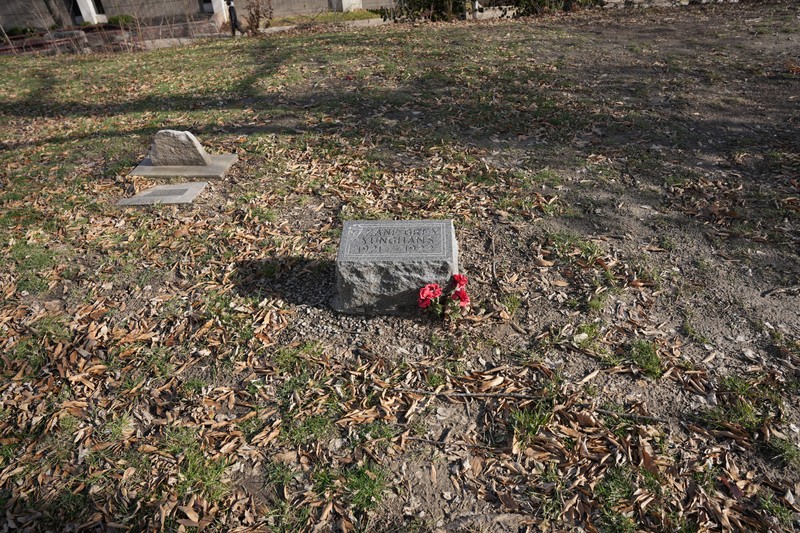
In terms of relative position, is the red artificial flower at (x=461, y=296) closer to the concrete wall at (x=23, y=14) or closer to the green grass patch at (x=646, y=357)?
the green grass patch at (x=646, y=357)

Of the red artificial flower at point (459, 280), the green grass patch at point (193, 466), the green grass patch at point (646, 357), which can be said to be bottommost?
the green grass patch at point (193, 466)

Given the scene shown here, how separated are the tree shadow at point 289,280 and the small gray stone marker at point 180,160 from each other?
2.16 metres

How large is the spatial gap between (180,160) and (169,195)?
0.76m

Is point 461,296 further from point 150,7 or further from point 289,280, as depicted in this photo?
point 150,7

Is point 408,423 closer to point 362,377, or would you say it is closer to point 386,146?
point 362,377

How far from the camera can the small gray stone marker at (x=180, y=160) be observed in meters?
6.00

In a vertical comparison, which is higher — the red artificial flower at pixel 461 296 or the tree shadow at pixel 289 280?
the red artificial flower at pixel 461 296

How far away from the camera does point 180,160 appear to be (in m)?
6.17

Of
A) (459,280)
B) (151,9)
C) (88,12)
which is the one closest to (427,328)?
(459,280)

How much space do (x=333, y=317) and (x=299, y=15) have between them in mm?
16113

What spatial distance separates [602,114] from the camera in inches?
277

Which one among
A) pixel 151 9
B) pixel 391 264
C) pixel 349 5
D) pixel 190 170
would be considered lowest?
pixel 190 170

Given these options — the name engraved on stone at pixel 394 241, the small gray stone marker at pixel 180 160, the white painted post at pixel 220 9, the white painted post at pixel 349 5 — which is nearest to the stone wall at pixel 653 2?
the white painted post at pixel 349 5

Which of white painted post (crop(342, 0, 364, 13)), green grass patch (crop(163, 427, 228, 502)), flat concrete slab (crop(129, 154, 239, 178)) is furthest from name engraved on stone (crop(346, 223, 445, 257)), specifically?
white painted post (crop(342, 0, 364, 13))
